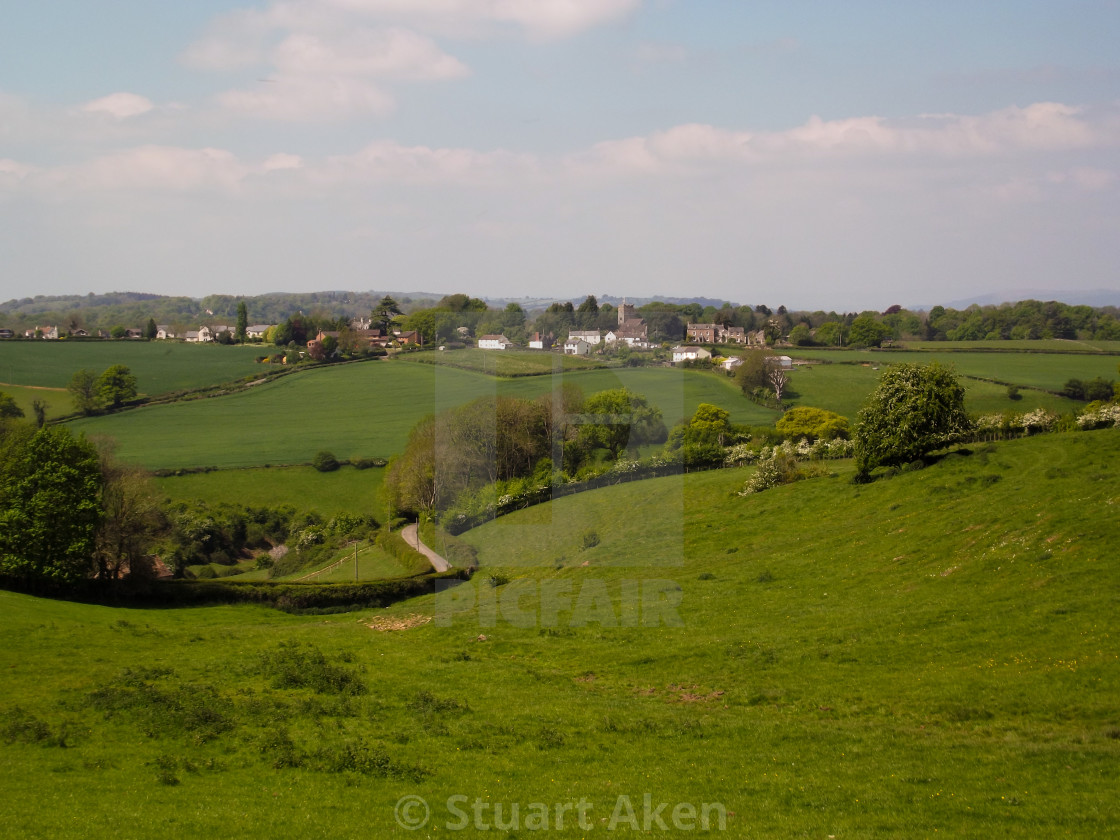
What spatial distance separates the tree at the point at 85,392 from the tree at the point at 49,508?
42.9m

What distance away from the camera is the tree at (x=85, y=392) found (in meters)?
75.2

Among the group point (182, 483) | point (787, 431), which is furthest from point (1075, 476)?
point (182, 483)

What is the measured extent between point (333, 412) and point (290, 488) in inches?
748

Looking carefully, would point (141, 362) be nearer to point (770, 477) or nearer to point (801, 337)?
point (770, 477)

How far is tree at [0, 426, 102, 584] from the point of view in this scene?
32219 mm

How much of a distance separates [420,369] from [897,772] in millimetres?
78989

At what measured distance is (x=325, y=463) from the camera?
214ft

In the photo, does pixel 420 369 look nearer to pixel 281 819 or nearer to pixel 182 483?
pixel 182 483

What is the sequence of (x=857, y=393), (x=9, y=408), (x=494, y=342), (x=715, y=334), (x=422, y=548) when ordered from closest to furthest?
(x=422, y=548) < (x=494, y=342) < (x=9, y=408) < (x=857, y=393) < (x=715, y=334)

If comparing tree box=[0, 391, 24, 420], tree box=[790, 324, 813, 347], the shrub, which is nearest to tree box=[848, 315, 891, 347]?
tree box=[790, 324, 813, 347]

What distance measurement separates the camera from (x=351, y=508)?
5903cm

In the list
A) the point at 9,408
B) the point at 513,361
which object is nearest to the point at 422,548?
the point at 513,361

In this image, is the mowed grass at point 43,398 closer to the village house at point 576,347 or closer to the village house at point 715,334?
the village house at point 576,347

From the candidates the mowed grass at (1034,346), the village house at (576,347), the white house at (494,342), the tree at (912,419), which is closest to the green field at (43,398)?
the white house at (494,342)
